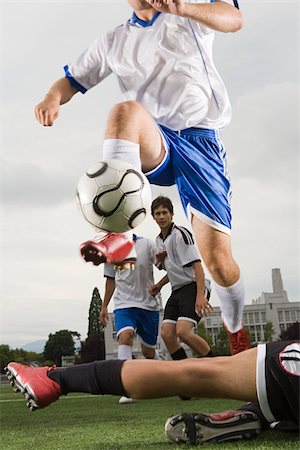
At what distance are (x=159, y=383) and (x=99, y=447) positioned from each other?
1.82ft

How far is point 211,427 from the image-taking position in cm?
264

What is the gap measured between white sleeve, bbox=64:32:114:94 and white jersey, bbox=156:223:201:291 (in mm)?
2531

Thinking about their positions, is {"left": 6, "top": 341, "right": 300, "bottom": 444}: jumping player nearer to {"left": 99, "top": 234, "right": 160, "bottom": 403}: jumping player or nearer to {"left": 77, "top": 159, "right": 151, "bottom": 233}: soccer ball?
{"left": 77, "top": 159, "right": 151, "bottom": 233}: soccer ball

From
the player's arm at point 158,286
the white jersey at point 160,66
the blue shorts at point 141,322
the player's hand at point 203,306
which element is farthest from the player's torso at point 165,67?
the blue shorts at point 141,322

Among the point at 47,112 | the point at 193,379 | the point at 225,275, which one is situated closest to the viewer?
the point at 193,379

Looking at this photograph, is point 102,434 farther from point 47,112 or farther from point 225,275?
point 47,112

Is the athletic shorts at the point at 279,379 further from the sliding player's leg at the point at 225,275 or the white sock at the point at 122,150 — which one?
the sliding player's leg at the point at 225,275

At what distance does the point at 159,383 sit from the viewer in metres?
2.46

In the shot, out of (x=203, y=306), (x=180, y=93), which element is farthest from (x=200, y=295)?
(x=180, y=93)

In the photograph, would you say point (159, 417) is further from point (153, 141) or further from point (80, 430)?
point (153, 141)

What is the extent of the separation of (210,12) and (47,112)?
125 centimetres

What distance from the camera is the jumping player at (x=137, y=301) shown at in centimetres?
719

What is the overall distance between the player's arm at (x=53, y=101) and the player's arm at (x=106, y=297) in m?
3.58

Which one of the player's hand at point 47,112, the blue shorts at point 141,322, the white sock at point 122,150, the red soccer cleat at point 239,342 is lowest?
the red soccer cleat at point 239,342
